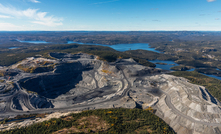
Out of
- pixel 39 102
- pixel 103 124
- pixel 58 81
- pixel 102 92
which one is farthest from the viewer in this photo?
pixel 58 81

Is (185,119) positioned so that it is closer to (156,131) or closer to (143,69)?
(156,131)

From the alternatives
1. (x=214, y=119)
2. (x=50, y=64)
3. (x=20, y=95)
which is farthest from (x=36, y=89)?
(x=214, y=119)

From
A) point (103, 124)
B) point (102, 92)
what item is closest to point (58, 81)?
point (102, 92)

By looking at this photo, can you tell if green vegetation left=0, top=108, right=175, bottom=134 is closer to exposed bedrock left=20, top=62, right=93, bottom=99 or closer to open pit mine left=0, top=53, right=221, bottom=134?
open pit mine left=0, top=53, right=221, bottom=134

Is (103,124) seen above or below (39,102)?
above

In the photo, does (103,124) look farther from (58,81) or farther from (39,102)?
(58,81)

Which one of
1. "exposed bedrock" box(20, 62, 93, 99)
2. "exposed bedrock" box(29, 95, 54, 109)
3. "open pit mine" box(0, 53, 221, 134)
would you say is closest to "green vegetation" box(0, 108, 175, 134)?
"open pit mine" box(0, 53, 221, 134)
